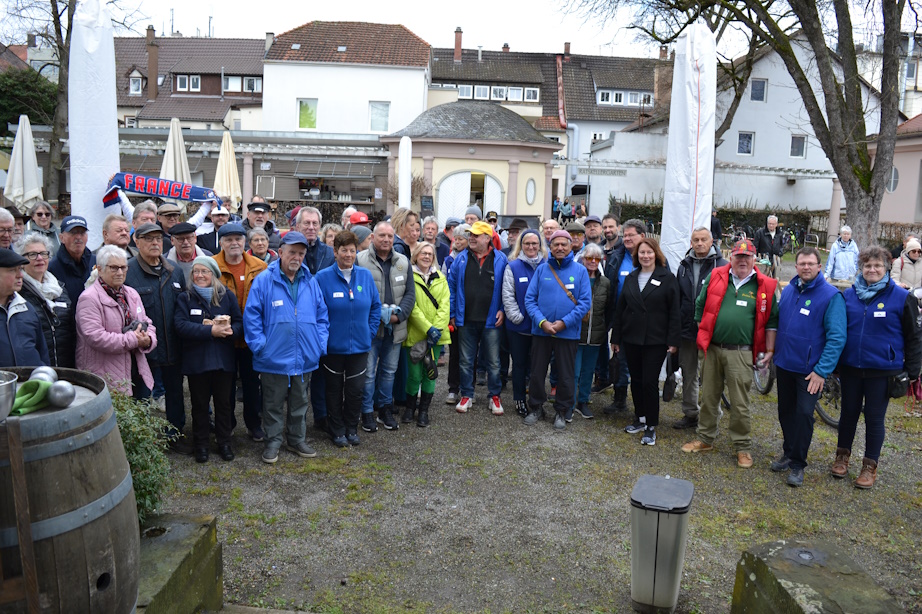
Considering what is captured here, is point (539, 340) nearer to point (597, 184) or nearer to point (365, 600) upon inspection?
point (365, 600)

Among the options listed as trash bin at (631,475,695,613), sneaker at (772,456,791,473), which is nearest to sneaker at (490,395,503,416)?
sneaker at (772,456,791,473)

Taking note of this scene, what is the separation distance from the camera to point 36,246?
5051mm

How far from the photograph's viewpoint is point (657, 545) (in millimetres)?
3996

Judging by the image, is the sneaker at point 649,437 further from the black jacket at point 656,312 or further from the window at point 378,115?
the window at point 378,115

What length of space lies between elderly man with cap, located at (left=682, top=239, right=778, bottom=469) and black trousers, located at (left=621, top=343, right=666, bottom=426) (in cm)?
49

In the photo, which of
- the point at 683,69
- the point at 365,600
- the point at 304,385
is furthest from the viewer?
the point at 683,69

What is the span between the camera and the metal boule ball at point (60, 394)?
239 centimetres

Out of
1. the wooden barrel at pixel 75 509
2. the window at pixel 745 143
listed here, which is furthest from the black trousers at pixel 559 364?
the window at pixel 745 143

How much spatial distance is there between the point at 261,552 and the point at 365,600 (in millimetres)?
878

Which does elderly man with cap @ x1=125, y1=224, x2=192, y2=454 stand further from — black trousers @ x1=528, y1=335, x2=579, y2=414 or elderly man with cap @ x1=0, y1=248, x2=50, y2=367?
black trousers @ x1=528, y1=335, x2=579, y2=414

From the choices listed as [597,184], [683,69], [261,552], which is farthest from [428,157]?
[261,552]

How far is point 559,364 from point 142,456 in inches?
181

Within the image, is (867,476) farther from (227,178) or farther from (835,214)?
(835,214)

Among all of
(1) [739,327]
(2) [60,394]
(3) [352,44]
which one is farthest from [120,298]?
(3) [352,44]
